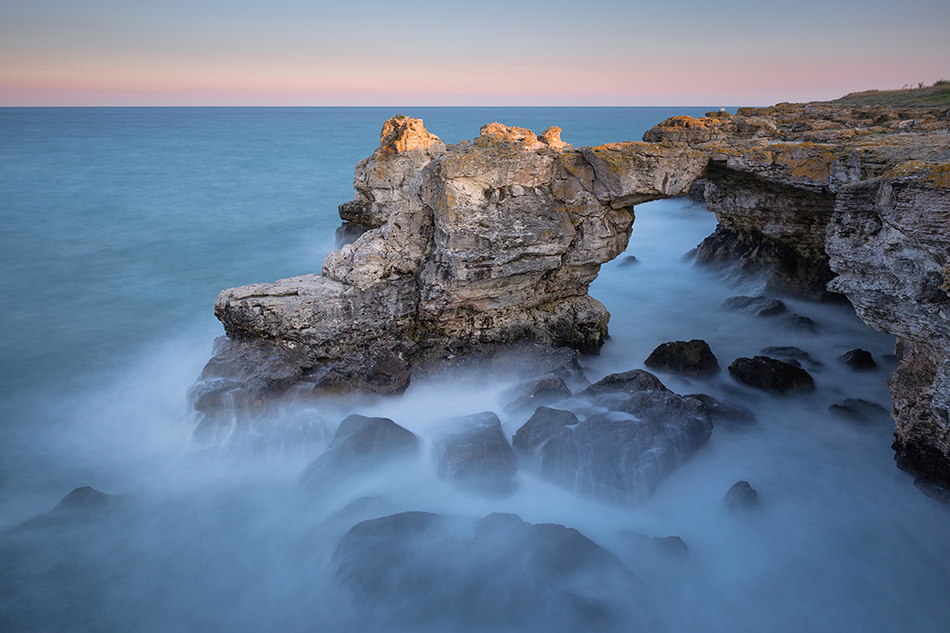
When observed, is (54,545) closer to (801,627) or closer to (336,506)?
(336,506)

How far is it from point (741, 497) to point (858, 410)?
11.7 ft

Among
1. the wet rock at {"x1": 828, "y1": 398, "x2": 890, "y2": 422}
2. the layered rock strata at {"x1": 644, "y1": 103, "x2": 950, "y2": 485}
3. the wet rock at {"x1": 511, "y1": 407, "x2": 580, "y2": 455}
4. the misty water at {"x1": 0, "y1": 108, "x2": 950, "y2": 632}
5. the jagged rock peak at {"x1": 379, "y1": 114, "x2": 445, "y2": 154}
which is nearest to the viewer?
the layered rock strata at {"x1": 644, "y1": 103, "x2": 950, "y2": 485}

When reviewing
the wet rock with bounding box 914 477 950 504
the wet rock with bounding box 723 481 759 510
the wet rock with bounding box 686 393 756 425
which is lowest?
the wet rock with bounding box 723 481 759 510

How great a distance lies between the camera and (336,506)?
7.98 meters

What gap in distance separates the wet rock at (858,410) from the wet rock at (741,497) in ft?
9.70

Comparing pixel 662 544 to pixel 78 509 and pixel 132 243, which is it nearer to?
pixel 78 509

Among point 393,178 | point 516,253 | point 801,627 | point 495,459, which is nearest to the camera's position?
point 801,627

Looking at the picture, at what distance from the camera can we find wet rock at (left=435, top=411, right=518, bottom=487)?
8102 mm

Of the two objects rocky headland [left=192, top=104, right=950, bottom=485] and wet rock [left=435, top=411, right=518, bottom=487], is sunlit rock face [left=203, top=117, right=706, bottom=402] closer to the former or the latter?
rocky headland [left=192, top=104, right=950, bottom=485]

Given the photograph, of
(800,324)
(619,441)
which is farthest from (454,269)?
(800,324)

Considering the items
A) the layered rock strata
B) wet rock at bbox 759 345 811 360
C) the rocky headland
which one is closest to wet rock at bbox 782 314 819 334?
wet rock at bbox 759 345 811 360

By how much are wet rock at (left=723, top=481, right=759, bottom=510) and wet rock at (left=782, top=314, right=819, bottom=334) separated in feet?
21.3

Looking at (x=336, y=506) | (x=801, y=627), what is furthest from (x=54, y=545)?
(x=801, y=627)

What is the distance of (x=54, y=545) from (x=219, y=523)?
89.1 inches
